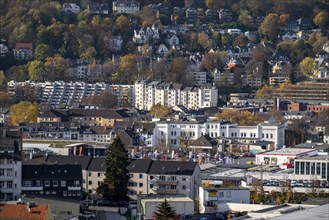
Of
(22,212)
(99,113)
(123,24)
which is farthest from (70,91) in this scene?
(22,212)

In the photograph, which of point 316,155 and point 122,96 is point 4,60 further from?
point 316,155

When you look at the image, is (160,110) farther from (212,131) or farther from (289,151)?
(289,151)

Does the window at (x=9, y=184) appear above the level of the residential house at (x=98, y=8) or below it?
below

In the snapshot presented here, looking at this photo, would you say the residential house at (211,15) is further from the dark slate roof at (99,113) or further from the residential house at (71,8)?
the dark slate roof at (99,113)

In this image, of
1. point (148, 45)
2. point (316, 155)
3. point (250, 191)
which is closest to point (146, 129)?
point (316, 155)

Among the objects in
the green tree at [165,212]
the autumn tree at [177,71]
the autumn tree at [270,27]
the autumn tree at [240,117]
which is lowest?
the green tree at [165,212]

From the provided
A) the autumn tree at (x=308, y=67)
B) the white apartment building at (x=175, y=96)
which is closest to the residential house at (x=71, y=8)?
the autumn tree at (x=308, y=67)
